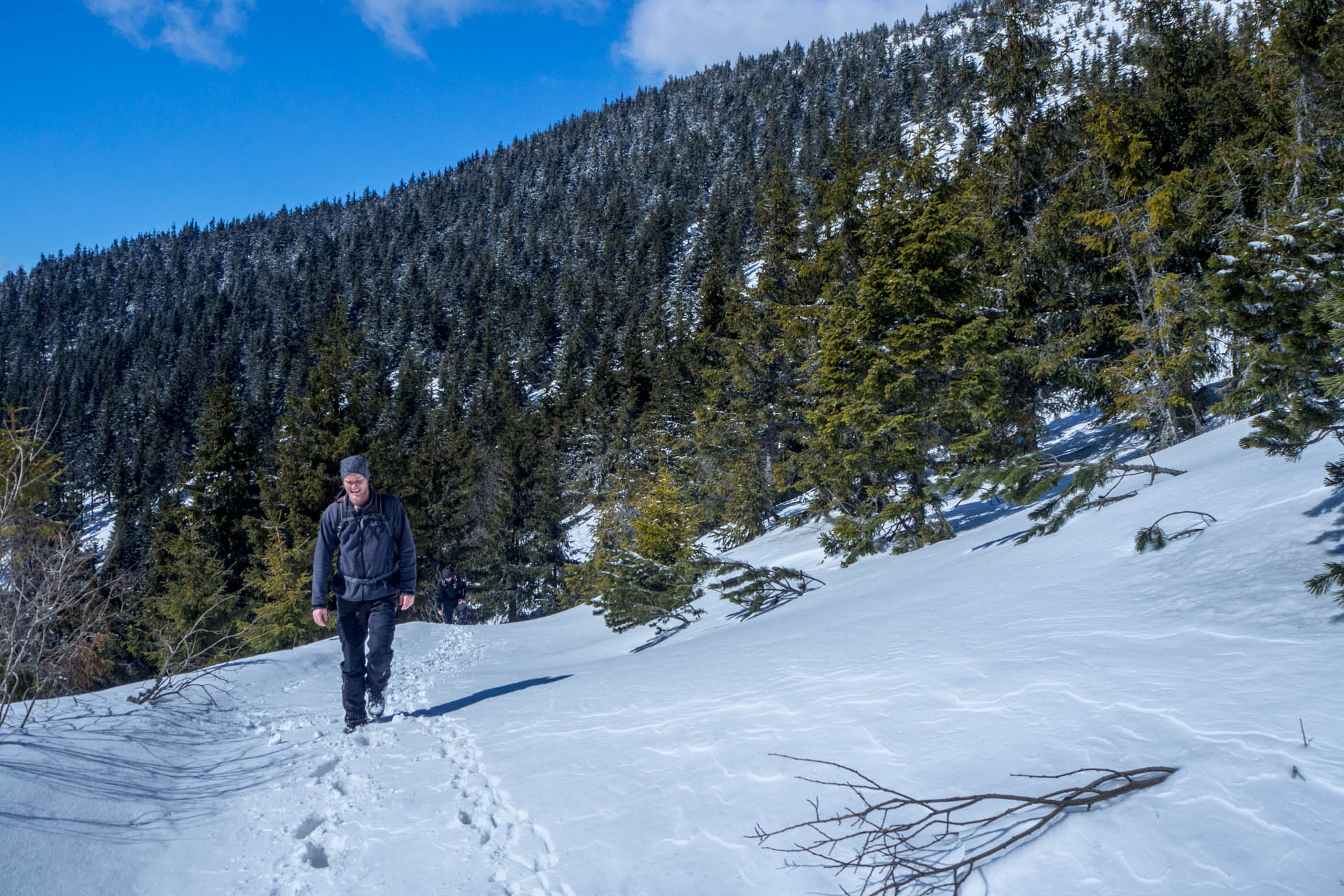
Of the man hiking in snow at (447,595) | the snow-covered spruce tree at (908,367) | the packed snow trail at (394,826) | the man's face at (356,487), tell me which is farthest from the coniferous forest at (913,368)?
the man hiking in snow at (447,595)

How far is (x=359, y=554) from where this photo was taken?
16.1 ft

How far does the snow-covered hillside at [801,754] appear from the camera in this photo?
188 centimetres

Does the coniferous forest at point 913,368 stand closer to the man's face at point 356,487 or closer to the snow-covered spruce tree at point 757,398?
the snow-covered spruce tree at point 757,398

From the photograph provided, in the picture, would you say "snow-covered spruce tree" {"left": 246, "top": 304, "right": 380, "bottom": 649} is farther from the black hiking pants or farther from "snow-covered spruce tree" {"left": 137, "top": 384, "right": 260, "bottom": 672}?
the black hiking pants

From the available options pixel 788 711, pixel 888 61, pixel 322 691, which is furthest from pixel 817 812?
pixel 888 61

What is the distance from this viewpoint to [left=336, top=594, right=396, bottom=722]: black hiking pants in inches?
187

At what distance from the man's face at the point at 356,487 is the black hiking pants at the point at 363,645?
74cm

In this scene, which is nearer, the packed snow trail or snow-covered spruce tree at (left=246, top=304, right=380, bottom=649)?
the packed snow trail

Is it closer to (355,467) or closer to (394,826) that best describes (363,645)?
(355,467)

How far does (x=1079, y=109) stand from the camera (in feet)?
49.6

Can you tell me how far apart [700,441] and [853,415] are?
9838 millimetres

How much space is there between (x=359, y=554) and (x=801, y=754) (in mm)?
3518

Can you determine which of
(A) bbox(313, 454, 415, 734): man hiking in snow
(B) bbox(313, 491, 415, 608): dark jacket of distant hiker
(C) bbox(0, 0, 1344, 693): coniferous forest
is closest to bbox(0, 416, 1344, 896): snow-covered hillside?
(A) bbox(313, 454, 415, 734): man hiking in snow

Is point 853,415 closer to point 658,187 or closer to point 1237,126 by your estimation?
point 1237,126
